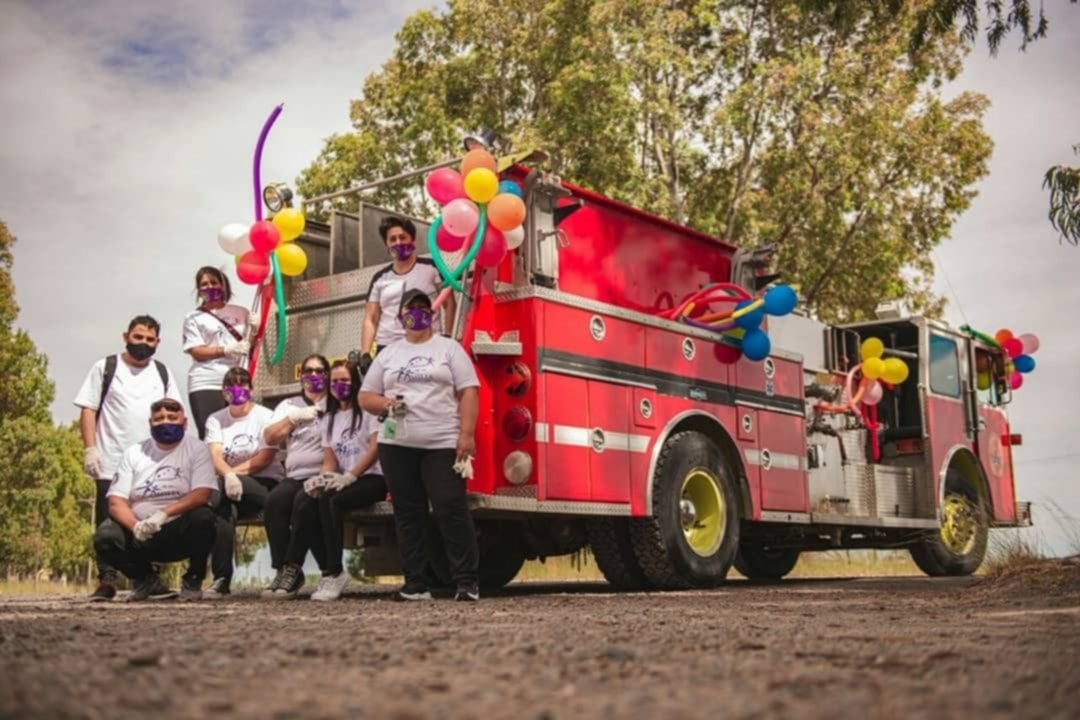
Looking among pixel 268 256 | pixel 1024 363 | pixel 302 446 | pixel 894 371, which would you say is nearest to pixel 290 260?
pixel 268 256

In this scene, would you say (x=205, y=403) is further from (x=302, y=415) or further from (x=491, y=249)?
(x=491, y=249)

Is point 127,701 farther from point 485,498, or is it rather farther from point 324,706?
point 485,498

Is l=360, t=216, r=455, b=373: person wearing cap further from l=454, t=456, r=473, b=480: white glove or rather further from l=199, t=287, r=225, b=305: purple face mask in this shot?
l=199, t=287, r=225, b=305: purple face mask

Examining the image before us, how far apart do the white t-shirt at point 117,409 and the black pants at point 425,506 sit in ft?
6.36

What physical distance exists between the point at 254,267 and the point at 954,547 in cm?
769

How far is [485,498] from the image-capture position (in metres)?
7.61

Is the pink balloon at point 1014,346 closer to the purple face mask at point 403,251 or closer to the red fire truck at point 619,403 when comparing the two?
the red fire truck at point 619,403

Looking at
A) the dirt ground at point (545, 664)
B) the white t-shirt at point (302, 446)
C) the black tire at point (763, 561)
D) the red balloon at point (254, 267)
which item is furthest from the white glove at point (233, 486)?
the black tire at point (763, 561)

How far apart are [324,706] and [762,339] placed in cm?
729

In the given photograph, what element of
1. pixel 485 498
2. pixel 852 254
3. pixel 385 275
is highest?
pixel 852 254

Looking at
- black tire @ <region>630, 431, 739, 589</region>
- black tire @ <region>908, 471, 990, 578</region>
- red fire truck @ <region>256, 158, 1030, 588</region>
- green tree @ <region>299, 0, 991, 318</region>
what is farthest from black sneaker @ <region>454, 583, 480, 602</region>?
green tree @ <region>299, 0, 991, 318</region>

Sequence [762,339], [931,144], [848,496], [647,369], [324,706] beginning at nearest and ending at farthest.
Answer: [324,706]
[647,369]
[762,339]
[848,496]
[931,144]

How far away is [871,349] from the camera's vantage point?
12180 millimetres

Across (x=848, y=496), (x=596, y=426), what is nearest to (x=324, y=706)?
(x=596, y=426)
